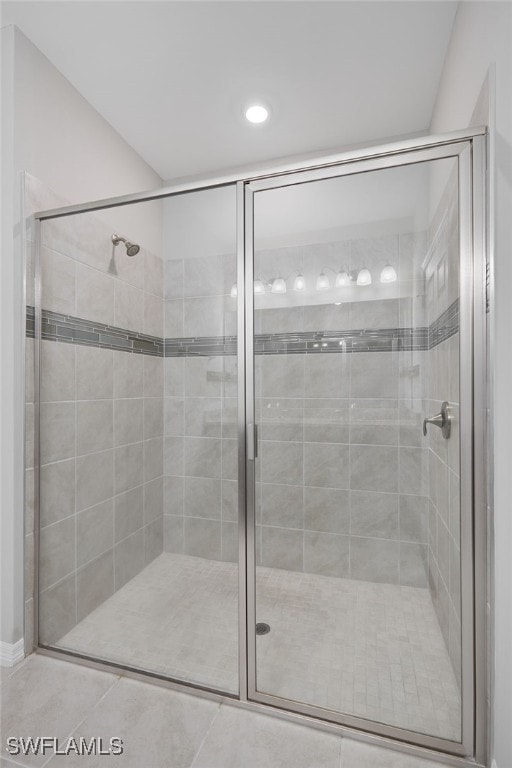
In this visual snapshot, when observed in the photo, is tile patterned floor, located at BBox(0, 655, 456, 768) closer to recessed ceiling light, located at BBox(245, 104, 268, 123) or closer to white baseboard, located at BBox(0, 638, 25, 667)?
white baseboard, located at BBox(0, 638, 25, 667)

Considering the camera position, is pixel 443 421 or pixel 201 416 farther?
pixel 201 416

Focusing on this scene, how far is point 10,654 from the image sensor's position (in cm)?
158

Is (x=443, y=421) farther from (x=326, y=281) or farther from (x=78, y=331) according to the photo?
(x=78, y=331)

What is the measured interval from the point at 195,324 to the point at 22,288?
760 millimetres

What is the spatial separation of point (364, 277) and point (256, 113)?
4.50 feet

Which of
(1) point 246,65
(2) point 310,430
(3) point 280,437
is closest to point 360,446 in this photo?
(2) point 310,430

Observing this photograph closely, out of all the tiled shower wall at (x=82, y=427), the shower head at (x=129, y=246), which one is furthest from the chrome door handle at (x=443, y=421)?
the shower head at (x=129, y=246)

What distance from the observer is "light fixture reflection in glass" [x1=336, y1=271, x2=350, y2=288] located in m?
1.34

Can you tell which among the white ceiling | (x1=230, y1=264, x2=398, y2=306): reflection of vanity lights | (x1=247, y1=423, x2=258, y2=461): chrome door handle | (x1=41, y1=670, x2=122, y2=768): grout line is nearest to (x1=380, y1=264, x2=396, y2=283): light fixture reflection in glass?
(x1=230, y1=264, x2=398, y2=306): reflection of vanity lights

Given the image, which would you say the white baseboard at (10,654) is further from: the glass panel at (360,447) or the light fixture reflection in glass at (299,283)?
the light fixture reflection in glass at (299,283)

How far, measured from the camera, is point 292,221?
1.38 meters

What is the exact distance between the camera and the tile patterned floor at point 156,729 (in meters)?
1.18

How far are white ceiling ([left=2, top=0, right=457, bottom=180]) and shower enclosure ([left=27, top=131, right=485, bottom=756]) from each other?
720 millimetres

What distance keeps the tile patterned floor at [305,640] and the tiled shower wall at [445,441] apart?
6cm
